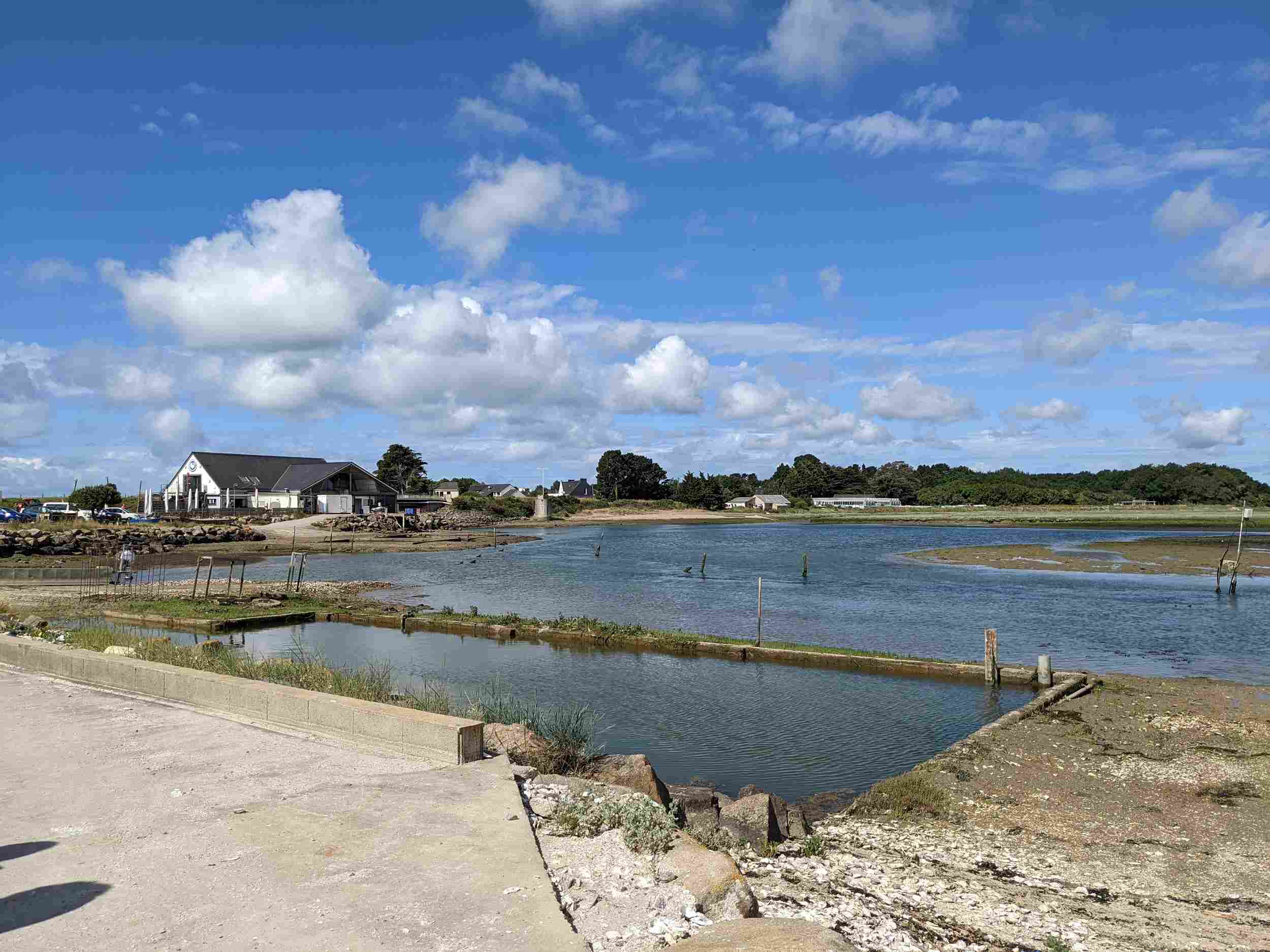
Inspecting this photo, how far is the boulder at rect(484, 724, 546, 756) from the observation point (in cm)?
1061

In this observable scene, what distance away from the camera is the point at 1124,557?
212ft

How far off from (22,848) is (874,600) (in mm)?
38590

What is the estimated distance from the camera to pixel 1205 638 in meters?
29.8

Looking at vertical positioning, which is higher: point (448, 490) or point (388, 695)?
point (448, 490)

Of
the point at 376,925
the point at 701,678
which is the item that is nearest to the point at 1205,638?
the point at 701,678

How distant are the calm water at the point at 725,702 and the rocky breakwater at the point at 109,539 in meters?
35.8

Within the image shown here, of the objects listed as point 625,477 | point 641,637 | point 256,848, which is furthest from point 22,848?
point 625,477

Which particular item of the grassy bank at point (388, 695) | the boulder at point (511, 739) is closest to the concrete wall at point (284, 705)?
the boulder at point (511, 739)

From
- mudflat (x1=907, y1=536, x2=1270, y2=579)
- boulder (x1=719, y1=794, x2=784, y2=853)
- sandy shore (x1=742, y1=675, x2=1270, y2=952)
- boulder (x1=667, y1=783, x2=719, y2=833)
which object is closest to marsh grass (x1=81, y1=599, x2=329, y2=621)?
boulder (x1=667, y1=783, x2=719, y2=833)

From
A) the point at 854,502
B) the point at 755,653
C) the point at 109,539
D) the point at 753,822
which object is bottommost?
the point at 755,653

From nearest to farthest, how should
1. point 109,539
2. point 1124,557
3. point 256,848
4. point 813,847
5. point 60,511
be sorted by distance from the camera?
point 256,848 → point 813,847 → point 109,539 → point 1124,557 → point 60,511

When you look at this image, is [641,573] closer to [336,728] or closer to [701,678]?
[701,678]

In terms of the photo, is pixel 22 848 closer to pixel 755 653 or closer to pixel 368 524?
pixel 755 653

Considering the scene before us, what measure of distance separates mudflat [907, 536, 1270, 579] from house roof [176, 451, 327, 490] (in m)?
69.2
